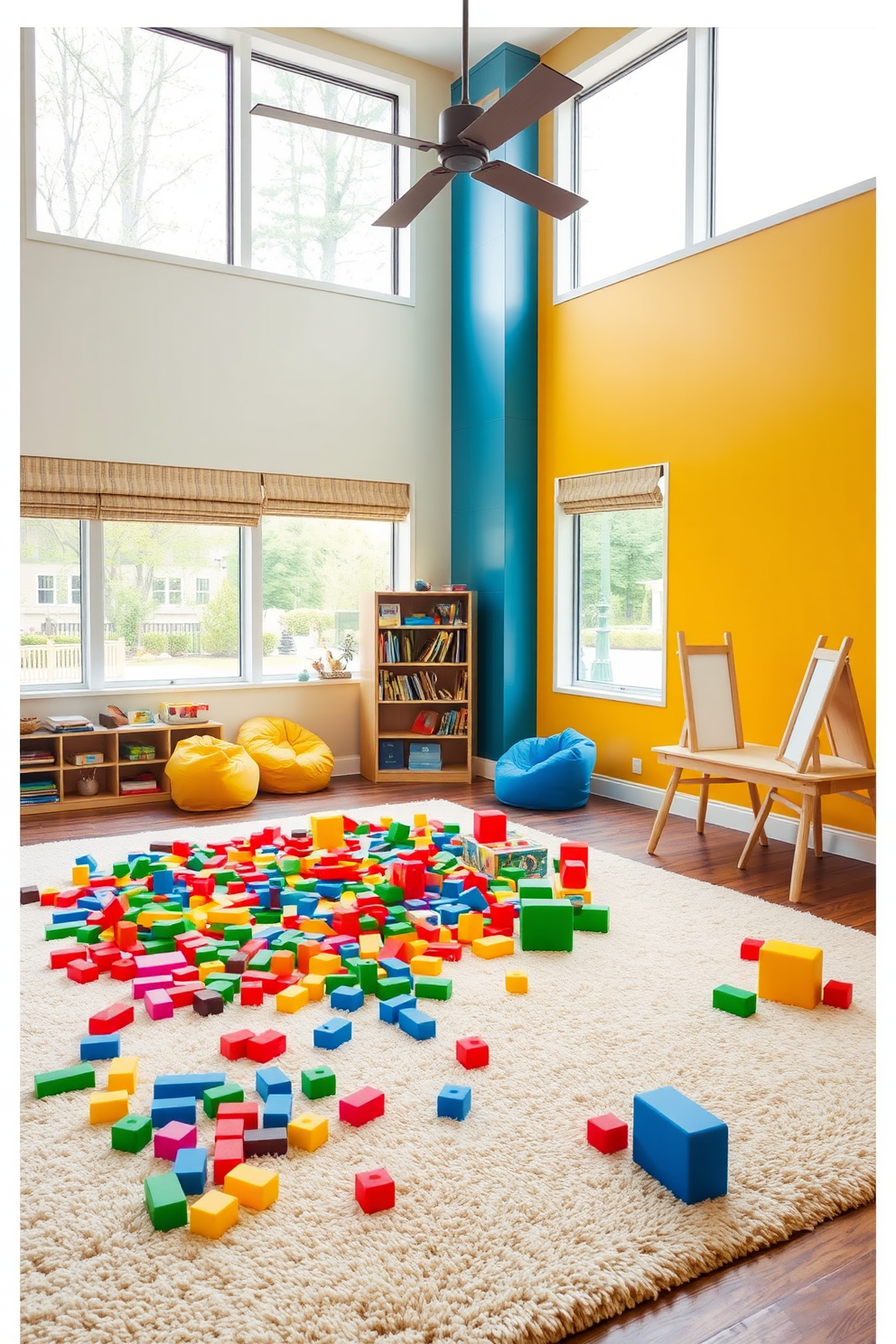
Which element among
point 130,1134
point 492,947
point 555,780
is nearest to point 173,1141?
point 130,1134

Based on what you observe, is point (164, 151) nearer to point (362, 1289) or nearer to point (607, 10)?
point (607, 10)

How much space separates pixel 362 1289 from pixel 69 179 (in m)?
6.30

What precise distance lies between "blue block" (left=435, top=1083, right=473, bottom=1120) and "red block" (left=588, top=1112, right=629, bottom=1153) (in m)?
0.29

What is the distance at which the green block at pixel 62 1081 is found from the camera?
227 cm

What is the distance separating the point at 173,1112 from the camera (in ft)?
6.85

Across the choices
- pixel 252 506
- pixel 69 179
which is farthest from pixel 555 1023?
pixel 69 179

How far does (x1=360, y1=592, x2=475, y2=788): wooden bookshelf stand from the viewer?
6.57 m

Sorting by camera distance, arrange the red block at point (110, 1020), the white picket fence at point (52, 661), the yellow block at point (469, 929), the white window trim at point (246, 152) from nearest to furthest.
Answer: the red block at point (110, 1020), the yellow block at point (469, 929), the white window trim at point (246, 152), the white picket fence at point (52, 661)

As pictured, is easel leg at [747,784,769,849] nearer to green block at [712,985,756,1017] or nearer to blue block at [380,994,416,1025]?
green block at [712,985,756,1017]

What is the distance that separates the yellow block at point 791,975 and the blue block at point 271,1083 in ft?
4.97

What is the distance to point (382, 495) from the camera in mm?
6906

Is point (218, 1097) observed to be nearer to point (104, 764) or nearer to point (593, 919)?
point (593, 919)

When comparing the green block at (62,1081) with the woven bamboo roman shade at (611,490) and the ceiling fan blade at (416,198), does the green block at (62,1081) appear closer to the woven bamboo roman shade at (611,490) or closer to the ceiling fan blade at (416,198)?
the ceiling fan blade at (416,198)

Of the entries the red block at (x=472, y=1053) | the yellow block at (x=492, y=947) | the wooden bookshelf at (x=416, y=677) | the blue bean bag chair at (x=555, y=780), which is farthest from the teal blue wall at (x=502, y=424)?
the red block at (x=472, y=1053)
